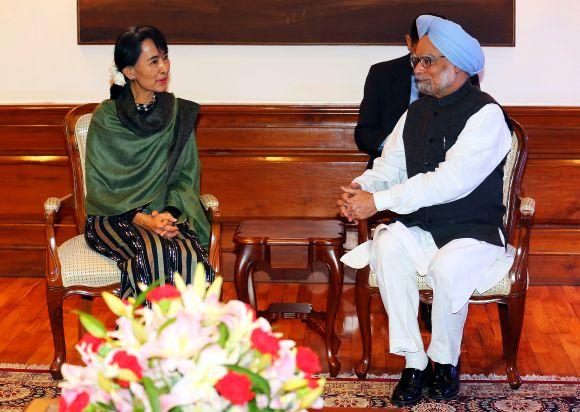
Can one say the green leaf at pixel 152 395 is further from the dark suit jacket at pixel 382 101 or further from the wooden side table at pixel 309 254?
the dark suit jacket at pixel 382 101

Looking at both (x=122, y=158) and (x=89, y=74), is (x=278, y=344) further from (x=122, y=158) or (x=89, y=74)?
(x=89, y=74)

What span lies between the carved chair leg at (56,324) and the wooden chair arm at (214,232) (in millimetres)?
679

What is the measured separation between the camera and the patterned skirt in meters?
4.13

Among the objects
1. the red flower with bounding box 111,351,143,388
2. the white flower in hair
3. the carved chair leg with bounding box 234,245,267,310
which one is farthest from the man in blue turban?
the red flower with bounding box 111,351,143,388

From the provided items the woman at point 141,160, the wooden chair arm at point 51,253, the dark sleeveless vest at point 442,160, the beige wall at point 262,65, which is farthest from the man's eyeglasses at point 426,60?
the wooden chair arm at point 51,253

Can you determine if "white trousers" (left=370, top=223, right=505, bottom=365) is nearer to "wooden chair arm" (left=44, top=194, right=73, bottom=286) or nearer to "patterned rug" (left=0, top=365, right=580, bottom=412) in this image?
"patterned rug" (left=0, top=365, right=580, bottom=412)

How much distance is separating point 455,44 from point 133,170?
5.04 feet

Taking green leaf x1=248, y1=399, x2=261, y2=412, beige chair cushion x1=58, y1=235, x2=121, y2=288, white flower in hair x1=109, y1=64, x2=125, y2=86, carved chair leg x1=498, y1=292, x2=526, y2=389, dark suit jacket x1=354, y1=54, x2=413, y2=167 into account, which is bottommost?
carved chair leg x1=498, y1=292, x2=526, y2=389

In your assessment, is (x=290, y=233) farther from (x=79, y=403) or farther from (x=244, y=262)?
(x=79, y=403)

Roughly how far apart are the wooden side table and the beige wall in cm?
128

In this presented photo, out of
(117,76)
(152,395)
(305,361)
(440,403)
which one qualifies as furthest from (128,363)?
(117,76)

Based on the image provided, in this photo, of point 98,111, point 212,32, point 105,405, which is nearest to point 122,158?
point 98,111

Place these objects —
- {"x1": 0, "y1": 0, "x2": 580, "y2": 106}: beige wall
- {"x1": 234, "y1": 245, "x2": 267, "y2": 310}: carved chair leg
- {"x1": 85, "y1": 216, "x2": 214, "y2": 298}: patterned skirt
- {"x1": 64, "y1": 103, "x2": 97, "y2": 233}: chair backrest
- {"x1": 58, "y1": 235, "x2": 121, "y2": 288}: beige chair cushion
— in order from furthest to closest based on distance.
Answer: {"x1": 0, "y1": 0, "x2": 580, "y2": 106}: beige wall → {"x1": 64, "y1": 103, "x2": 97, "y2": 233}: chair backrest → {"x1": 234, "y1": 245, "x2": 267, "y2": 310}: carved chair leg → {"x1": 58, "y1": 235, "x2": 121, "y2": 288}: beige chair cushion → {"x1": 85, "y1": 216, "x2": 214, "y2": 298}: patterned skirt

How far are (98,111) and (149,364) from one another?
2.70 meters
